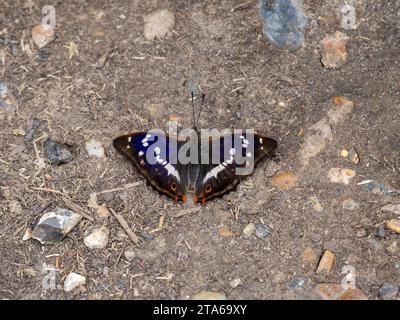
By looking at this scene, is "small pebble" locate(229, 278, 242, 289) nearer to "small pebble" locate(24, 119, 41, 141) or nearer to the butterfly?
the butterfly

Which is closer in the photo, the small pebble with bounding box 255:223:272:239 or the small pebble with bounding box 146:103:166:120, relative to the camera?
the small pebble with bounding box 255:223:272:239

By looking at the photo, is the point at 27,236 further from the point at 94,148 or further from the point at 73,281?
the point at 94,148

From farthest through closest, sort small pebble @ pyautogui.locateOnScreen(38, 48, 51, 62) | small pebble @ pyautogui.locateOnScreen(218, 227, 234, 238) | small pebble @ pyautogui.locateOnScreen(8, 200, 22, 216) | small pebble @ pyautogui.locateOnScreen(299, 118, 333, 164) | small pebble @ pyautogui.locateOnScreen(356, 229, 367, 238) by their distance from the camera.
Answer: small pebble @ pyautogui.locateOnScreen(38, 48, 51, 62), small pebble @ pyautogui.locateOnScreen(299, 118, 333, 164), small pebble @ pyautogui.locateOnScreen(8, 200, 22, 216), small pebble @ pyautogui.locateOnScreen(218, 227, 234, 238), small pebble @ pyautogui.locateOnScreen(356, 229, 367, 238)

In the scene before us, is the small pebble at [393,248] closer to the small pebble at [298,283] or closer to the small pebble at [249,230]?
the small pebble at [298,283]

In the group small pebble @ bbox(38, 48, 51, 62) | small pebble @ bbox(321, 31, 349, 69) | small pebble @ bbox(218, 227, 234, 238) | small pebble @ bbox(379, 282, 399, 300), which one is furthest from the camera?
small pebble @ bbox(38, 48, 51, 62)

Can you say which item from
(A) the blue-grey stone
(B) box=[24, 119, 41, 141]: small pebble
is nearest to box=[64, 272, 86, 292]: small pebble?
(B) box=[24, 119, 41, 141]: small pebble
